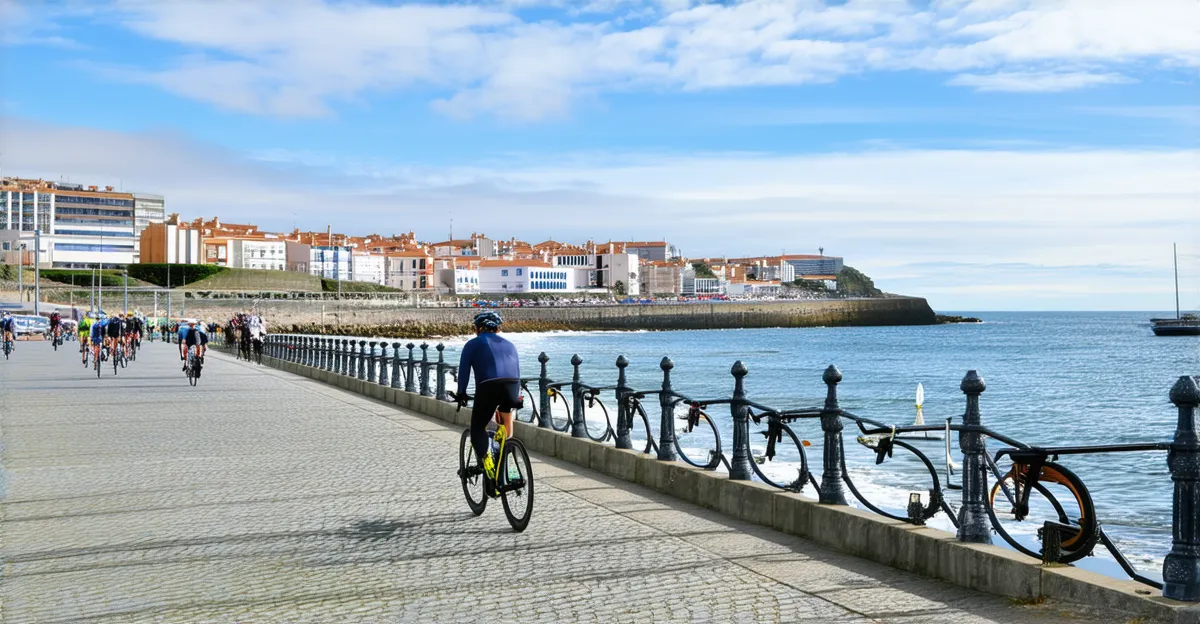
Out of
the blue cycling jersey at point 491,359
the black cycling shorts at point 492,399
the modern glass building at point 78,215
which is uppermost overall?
the modern glass building at point 78,215

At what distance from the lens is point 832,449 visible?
8445mm

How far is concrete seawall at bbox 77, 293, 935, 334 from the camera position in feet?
421

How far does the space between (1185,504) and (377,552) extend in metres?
4.85

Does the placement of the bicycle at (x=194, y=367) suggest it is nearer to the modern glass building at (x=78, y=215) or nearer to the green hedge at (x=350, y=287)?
the green hedge at (x=350, y=287)

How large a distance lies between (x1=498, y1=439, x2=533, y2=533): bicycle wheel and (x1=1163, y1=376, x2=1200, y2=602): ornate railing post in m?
4.37

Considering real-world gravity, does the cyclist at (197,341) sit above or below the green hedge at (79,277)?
below

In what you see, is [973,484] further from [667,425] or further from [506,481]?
[667,425]

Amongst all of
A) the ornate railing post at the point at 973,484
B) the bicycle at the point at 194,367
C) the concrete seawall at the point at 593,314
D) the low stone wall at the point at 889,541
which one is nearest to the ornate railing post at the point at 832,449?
the low stone wall at the point at 889,541

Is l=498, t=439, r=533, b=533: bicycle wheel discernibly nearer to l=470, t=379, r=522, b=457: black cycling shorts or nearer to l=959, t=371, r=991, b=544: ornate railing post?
l=470, t=379, r=522, b=457: black cycling shorts

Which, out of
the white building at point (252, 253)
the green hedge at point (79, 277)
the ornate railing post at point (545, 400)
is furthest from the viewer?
A: the white building at point (252, 253)

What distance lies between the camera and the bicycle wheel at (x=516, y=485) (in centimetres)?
865

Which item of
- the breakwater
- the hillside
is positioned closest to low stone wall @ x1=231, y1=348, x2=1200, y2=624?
the breakwater

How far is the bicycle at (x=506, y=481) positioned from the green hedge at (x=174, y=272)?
151m

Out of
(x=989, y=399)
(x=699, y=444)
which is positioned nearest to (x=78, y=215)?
(x=989, y=399)
